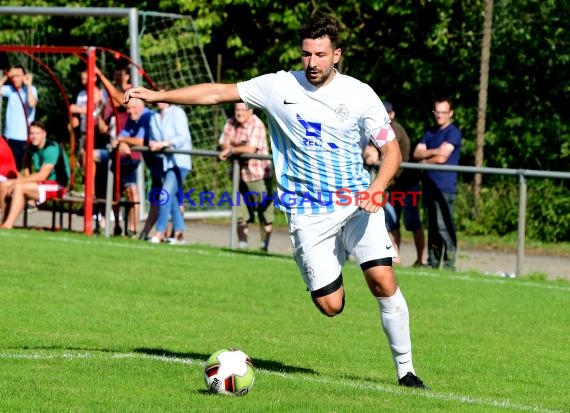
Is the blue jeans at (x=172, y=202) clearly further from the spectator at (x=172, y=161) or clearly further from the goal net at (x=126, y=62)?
the goal net at (x=126, y=62)

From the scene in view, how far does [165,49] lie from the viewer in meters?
24.8

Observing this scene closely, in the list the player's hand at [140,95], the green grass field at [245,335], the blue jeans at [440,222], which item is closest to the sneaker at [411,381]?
the green grass field at [245,335]

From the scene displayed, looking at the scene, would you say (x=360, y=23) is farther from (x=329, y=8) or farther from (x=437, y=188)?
(x=437, y=188)

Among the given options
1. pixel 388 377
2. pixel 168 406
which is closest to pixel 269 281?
pixel 388 377

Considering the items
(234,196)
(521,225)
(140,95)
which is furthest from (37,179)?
(140,95)

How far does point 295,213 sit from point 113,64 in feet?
60.2

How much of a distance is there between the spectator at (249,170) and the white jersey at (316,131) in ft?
28.1

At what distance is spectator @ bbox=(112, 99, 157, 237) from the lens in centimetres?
1850

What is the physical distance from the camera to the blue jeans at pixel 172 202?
1798 cm

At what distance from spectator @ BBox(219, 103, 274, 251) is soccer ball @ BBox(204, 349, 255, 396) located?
9561 mm

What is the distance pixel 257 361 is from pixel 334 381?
3.44ft

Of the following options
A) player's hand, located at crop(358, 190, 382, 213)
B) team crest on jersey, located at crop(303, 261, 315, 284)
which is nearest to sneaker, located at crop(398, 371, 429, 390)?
team crest on jersey, located at crop(303, 261, 315, 284)

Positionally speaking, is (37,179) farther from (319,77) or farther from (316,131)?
(319,77)

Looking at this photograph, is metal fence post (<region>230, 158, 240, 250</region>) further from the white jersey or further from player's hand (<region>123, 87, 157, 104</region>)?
player's hand (<region>123, 87, 157, 104</region>)
